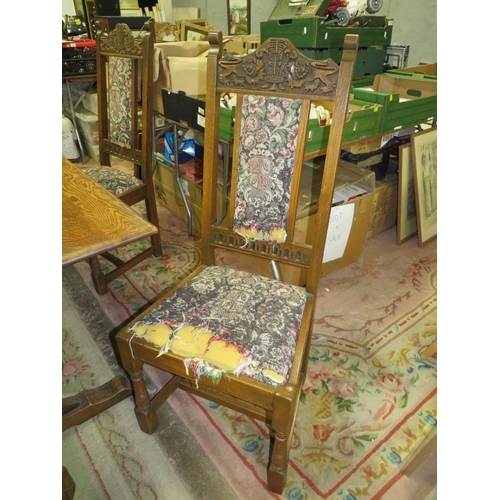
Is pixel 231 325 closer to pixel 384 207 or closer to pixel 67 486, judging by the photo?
pixel 67 486

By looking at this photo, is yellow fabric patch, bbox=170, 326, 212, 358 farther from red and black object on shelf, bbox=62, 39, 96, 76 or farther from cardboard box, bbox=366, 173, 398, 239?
red and black object on shelf, bbox=62, 39, 96, 76

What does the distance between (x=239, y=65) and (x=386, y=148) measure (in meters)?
1.67

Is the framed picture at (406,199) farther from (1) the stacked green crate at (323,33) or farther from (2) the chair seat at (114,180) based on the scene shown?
(2) the chair seat at (114,180)

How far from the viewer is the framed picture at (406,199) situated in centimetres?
216

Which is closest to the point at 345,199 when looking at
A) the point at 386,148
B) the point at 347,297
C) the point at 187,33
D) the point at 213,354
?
the point at 347,297

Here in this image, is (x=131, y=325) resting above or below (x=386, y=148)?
below

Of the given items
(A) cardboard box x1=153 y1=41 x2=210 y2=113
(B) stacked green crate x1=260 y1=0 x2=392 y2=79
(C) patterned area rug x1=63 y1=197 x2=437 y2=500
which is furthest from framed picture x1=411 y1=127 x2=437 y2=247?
(A) cardboard box x1=153 y1=41 x2=210 y2=113

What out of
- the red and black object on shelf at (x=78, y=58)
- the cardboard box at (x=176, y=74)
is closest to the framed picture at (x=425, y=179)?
the cardboard box at (x=176, y=74)

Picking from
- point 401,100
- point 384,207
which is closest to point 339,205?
point 384,207

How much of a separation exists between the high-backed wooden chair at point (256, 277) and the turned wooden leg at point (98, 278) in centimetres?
82

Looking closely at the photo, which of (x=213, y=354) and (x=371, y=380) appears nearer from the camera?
(x=213, y=354)

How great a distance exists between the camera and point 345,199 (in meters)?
1.85

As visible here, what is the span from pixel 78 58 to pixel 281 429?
323 centimetres
